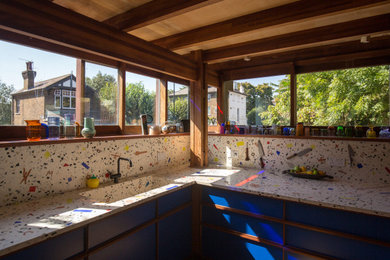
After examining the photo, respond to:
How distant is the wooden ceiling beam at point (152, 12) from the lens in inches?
62.4

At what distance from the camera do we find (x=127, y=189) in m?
2.17

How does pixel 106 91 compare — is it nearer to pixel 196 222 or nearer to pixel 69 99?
pixel 69 99

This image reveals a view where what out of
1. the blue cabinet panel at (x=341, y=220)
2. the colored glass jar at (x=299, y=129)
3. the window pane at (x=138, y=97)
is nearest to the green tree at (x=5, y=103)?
the window pane at (x=138, y=97)

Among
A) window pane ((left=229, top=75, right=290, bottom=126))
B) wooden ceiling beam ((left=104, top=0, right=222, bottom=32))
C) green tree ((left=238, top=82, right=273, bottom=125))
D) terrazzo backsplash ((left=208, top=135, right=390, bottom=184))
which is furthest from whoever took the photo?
green tree ((left=238, top=82, right=273, bottom=125))

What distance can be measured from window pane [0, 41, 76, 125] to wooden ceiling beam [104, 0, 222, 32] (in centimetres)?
58

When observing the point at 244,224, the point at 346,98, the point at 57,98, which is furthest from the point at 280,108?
the point at 57,98

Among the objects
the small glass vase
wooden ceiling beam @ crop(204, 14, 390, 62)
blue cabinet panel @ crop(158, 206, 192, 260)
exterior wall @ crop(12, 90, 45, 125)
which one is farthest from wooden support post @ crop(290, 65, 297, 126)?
exterior wall @ crop(12, 90, 45, 125)

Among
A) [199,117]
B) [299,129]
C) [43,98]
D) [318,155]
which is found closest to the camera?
→ [43,98]

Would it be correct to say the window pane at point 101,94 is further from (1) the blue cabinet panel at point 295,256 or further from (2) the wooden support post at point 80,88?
(1) the blue cabinet panel at point 295,256

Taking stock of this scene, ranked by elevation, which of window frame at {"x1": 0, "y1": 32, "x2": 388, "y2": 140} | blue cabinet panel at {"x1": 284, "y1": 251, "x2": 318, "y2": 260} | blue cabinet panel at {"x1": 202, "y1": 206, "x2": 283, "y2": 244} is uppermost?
window frame at {"x1": 0, "y1": 32, "x2": 388, "y2": 140}

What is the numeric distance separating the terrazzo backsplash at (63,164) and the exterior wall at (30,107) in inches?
12.0

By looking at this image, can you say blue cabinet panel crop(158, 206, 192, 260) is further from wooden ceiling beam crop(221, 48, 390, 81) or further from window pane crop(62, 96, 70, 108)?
wooden ceiling beam crop(221, 48, 390, 81)

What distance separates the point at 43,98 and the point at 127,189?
107 cm

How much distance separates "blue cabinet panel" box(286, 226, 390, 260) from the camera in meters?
1.54
